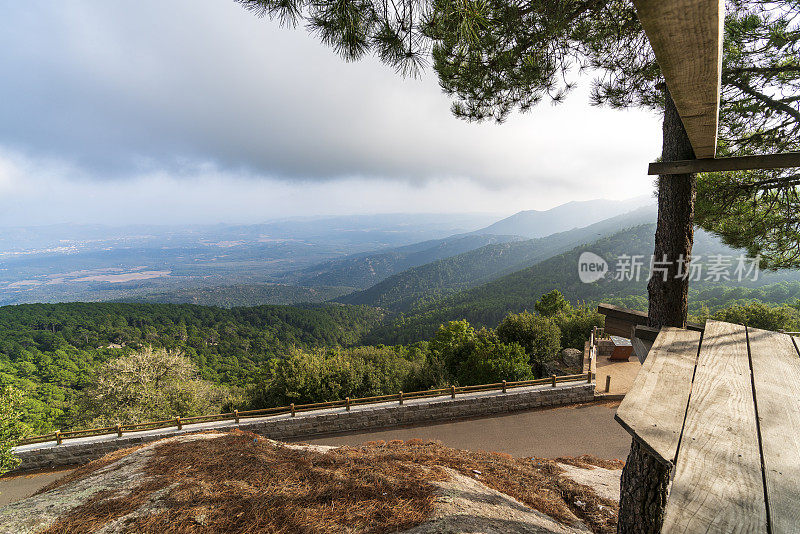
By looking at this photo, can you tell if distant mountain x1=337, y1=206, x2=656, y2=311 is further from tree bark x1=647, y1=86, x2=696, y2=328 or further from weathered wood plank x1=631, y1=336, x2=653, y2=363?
weathered wood plank x1=631, y1=336, x2=653, y2=363

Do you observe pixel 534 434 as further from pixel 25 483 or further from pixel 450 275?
pixel 450 275

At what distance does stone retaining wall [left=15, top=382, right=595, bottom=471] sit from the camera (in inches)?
279

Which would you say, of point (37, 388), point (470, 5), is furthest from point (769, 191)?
point (37, 388)

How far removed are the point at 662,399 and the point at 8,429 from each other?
11.5 metres

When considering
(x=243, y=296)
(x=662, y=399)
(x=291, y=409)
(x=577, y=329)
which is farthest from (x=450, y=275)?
(x=662, y=399)

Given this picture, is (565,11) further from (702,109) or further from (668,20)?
(668,20)

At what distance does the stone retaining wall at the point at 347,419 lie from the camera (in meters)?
7.08

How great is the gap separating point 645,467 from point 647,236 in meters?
141

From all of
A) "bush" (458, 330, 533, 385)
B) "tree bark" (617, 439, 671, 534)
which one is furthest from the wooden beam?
"bush" (458, 330, 533, 385)

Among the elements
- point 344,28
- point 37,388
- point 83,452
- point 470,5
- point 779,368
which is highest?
point 344,28

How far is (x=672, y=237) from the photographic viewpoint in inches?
112

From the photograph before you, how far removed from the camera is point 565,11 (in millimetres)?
2973

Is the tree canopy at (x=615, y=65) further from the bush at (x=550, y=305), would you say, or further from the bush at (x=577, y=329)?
the bush at (x=550, y=305)

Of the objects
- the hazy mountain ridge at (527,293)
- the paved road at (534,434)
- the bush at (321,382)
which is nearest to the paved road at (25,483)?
the bush at (321,382)
